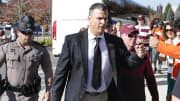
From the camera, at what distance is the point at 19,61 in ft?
11.9

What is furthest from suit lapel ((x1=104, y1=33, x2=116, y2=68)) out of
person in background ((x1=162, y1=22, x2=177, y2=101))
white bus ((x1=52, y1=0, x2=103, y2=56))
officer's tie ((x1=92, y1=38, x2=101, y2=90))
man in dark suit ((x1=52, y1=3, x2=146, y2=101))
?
white bus ((x1=52, y1=0, x2=103, y2=56))

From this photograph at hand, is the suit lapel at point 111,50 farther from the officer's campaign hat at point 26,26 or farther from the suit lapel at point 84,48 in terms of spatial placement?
the officer's campaign hat at point 26,26

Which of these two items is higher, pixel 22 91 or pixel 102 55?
pixel 102 55

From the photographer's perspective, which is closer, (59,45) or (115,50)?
(115,50)

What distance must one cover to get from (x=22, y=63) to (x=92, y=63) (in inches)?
42.2

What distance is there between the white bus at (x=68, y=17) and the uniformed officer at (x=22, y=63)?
381 inches

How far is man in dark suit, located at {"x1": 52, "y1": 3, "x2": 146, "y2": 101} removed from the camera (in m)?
2.97

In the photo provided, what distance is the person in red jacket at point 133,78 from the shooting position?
3344mm

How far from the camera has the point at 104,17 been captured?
2.99m

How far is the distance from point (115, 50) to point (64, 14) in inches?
426

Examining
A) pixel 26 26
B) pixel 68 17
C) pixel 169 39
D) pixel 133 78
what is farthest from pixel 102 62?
pixel 68 17

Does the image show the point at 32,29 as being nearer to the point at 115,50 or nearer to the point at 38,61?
the point at 38,61

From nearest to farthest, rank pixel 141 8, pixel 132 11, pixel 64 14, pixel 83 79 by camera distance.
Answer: pixel 83 79
pixel 64 14
pixel 132 11
pixel 141 8

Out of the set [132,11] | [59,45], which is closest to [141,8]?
[132,11]
